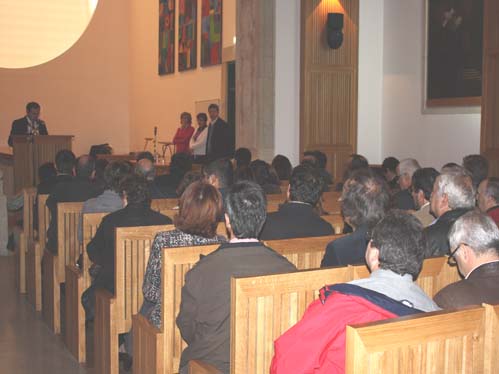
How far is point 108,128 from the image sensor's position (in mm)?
17031

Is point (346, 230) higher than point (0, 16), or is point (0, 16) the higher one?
point (0, 16)

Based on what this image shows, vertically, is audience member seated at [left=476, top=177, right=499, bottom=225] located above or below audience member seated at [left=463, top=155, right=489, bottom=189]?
below

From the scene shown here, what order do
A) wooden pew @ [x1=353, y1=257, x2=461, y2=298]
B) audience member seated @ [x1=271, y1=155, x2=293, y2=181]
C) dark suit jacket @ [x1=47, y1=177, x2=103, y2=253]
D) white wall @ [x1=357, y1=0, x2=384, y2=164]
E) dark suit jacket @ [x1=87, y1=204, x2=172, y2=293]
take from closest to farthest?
wooden pew @ [x1=353, y1=257, x2=461, y2=298] → dark suit jacket @ [x1=87, y1=204, x2=172, y2=293] → dark suit jacket @ [x1=47, y1=177, x2=103, y2=253] → audience member seated @ [x1=271, y1=155, x2=293, y2=181] → white wall @ [x1=357, y1=0, x2=384, y2=164]

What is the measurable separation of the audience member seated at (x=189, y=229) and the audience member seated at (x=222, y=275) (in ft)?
1.54

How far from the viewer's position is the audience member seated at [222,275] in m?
2.85

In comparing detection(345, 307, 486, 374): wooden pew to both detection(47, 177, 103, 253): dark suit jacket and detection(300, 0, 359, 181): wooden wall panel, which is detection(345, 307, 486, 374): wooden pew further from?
detection(300, 0, 359, 181): wooden wall panel

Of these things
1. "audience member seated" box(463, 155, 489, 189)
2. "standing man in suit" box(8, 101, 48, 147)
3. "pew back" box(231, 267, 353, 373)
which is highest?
"standing man in suit" box(8, 101, 48, 147)

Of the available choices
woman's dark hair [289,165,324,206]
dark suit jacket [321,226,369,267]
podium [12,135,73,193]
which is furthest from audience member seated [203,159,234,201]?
podium [12,135,73,193]

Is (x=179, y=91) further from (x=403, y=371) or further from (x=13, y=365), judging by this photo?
(x=403, y=371)

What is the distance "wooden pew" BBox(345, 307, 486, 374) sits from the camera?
1852 millimetres

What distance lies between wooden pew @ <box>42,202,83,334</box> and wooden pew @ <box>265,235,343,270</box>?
198cm

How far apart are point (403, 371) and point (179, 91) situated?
14.5 meters

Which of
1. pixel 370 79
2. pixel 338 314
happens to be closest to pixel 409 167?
pixel 338 314

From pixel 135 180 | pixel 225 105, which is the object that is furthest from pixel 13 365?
pixel 225 105
